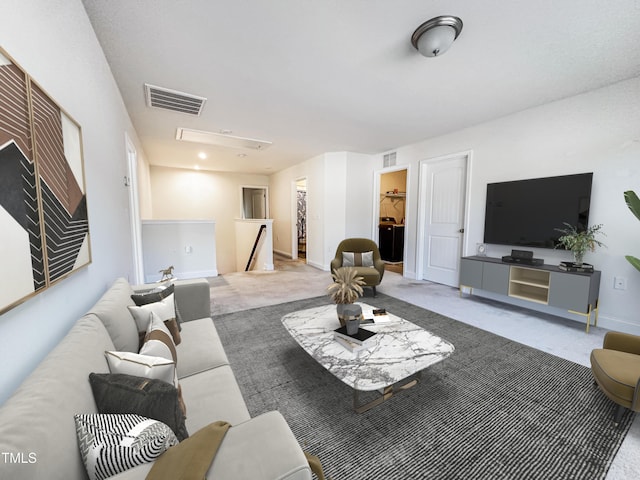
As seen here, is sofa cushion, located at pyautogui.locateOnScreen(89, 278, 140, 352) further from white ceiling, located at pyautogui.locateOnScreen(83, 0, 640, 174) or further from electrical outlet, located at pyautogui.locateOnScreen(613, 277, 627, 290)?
electrical outlet, located at pyautogui.locateOnScreen(613, 277, 627, 290)

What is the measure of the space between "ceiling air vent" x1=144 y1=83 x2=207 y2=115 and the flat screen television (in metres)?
3.90

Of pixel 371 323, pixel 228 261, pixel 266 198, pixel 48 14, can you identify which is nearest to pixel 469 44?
pixel 371 323

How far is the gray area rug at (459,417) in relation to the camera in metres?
1.22

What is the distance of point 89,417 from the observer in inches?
27.4

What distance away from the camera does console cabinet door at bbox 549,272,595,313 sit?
2543mm

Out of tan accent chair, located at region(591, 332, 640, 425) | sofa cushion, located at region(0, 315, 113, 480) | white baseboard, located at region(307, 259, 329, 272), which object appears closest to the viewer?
sofa cushion, located at region(0, 315, 113, 480)

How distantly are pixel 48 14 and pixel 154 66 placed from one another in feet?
4.12

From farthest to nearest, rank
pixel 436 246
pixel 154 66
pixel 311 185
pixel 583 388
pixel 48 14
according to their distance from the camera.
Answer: pixel 311 185, pixel 436 246, pixel 154 66, pixel 583 388, pixel 48 14

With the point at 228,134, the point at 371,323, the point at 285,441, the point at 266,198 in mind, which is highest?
the point at 228,134

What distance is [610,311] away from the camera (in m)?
2.67

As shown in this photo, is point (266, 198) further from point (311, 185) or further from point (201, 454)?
point (201, 454)

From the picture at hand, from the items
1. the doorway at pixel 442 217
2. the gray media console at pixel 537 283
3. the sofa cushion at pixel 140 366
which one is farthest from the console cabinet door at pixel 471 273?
the sofa cushion at pixel 140 366

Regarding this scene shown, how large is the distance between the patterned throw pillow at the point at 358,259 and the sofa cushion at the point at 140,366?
3.07m

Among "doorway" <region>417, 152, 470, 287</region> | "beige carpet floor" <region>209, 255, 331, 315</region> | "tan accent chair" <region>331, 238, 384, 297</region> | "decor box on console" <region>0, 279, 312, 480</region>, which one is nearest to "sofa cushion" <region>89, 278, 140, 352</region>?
"decor box on console" <region>0, 279, 312, 480</region>
